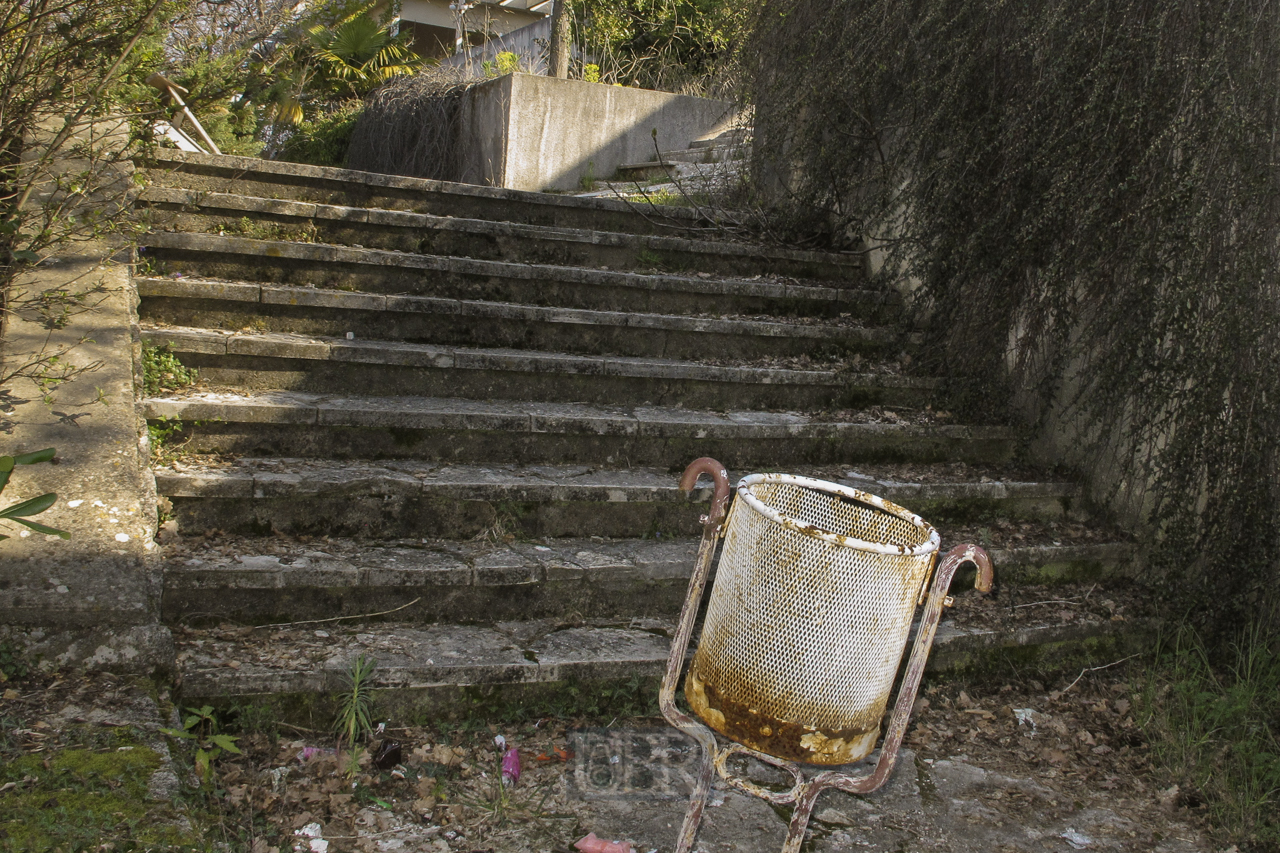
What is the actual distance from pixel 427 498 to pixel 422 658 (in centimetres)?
69

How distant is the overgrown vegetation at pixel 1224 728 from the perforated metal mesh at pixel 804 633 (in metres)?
1.59

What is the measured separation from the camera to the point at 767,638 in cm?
174

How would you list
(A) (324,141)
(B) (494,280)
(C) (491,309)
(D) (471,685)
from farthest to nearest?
(A) (324,141) < (B) (494,280) < (C) (491,309) < (D) (471,685)

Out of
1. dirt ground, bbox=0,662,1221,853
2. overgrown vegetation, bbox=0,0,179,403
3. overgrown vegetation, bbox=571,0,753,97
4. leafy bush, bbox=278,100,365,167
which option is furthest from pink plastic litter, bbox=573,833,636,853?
leafy bush, bbox=278,100,365,167

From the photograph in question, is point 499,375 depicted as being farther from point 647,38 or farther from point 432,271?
point 647,38

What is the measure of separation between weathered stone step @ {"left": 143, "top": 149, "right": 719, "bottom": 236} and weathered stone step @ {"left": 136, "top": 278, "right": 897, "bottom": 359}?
879 millimetres

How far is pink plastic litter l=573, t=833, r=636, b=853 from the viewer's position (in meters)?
2.20

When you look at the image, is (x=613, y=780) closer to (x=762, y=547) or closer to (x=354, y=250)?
(x=762, y=547)

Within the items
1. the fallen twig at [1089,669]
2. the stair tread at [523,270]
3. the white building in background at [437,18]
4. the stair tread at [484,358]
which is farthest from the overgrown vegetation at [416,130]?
the white building in background at [437,18]

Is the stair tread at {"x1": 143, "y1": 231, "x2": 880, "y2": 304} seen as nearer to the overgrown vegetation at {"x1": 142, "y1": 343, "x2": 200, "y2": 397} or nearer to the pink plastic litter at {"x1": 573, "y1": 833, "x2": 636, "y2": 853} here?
the overgrown vegetation at {"x1": 142, "y1": 343, "x2": 200, "y2": 397}

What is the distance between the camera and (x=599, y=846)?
220cm

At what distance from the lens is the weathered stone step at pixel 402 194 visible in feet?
14.6

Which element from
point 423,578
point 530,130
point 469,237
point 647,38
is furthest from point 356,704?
point 647,38

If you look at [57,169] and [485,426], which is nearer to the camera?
[485,426]
